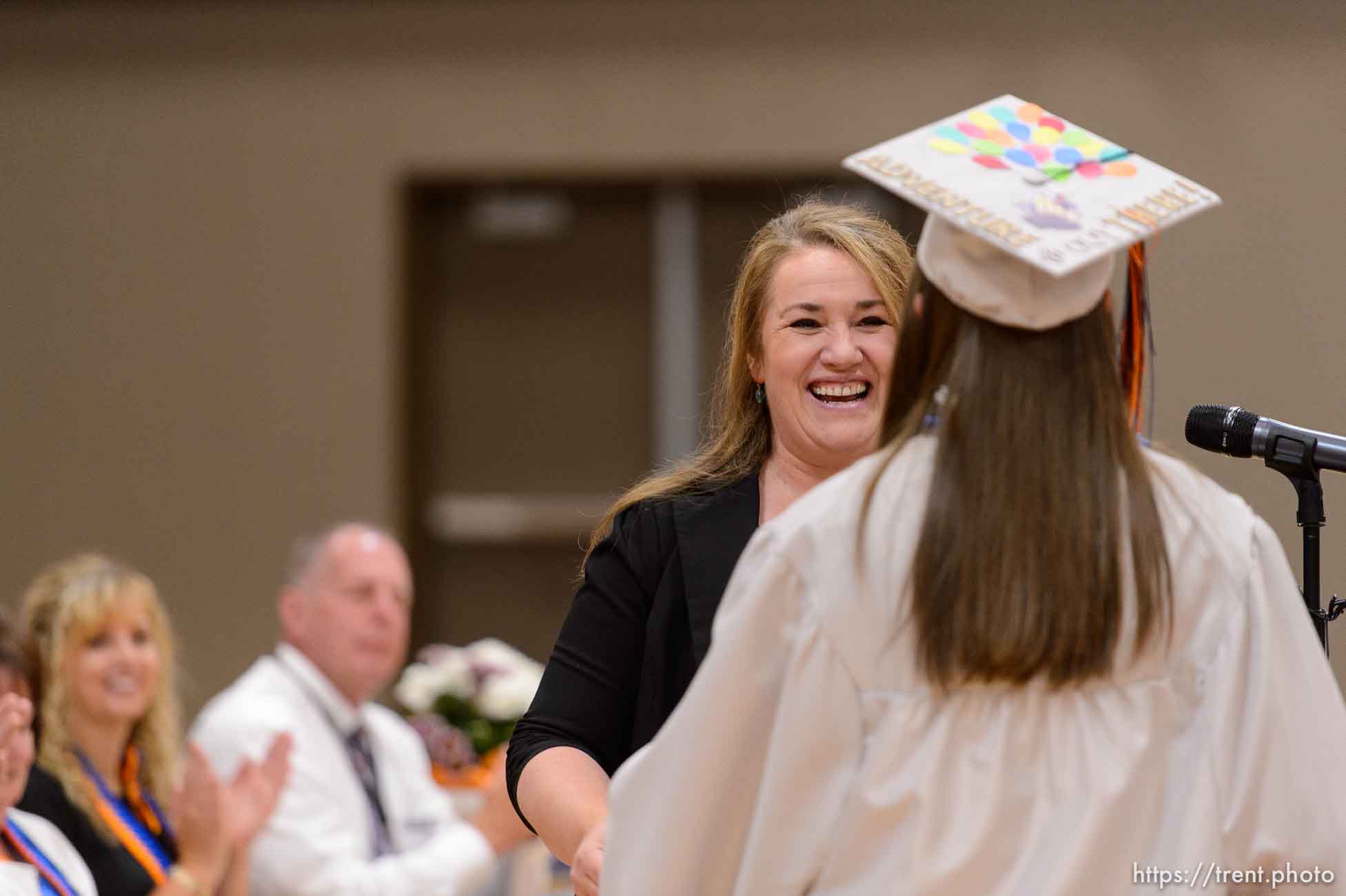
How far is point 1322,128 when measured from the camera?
4.49 metres

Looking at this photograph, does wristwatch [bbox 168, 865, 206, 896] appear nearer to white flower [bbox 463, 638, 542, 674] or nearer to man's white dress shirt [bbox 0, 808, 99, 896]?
man's white dress shirt [bbox 0, 808, 99, 896]

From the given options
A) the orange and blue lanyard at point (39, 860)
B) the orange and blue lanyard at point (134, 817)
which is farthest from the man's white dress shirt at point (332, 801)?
the orange and blue lanyard at point (39, 860)

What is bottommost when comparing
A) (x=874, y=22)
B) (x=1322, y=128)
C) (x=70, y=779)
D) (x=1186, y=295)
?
(x=70, y=779)

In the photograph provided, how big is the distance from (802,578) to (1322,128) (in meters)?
3.75

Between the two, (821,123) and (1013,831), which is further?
(821,123)

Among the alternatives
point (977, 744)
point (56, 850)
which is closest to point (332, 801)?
point (56, 850)

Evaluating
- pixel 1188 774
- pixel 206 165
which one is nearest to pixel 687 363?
pixel 206 165

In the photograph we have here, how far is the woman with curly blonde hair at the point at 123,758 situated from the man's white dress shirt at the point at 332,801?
20cm

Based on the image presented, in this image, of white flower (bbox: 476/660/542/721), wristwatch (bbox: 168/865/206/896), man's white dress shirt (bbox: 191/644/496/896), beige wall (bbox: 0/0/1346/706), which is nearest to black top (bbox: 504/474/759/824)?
wristwatch (bbox: 168/865/206/896)

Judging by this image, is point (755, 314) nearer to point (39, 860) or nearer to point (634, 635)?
point (634, 635)

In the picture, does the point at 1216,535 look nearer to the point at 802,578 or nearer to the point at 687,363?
the point at 802,578

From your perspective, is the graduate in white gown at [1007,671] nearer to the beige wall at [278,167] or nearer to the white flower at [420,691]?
the white flower at [420,691]

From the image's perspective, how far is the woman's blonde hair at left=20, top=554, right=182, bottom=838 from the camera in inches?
125

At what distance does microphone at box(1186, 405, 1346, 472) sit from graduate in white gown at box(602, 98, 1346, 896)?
32cm
